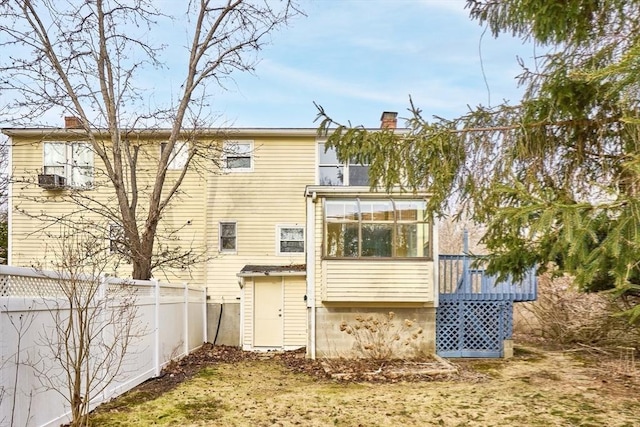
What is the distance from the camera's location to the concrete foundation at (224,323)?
1291cm

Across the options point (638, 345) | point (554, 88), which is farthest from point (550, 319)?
point (554, 88)

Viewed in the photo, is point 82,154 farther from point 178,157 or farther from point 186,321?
point 186,321

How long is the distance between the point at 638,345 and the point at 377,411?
707 centimetres

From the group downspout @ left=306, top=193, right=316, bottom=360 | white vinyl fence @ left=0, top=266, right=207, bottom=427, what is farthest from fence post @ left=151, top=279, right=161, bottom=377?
downspout @ left=306, top=193, right=316, bottom=360

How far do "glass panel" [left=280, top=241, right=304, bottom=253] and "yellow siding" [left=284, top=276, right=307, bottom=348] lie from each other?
102 centimetres

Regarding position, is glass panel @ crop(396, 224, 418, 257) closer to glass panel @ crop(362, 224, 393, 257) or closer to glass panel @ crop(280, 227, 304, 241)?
glass panel @ crop(362, 224, 393, 257)

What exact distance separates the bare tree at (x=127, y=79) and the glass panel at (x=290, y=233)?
247 centimetres

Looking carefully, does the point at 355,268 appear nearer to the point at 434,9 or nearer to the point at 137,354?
the point at 137,354

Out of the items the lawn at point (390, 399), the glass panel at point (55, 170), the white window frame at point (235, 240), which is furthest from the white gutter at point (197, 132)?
the lawn at point (390, 399)

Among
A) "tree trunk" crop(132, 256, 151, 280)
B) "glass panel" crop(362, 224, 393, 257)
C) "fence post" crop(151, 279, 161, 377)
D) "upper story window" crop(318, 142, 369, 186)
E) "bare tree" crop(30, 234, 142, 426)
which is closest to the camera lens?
"bare tree" crop(30, 234, 142, 426)

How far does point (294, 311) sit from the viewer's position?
1247 cm

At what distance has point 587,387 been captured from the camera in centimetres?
779

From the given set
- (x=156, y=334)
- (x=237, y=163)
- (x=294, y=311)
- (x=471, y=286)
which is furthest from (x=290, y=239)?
(x=156, y=334)

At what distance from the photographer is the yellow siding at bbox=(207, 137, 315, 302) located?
1310 cm
